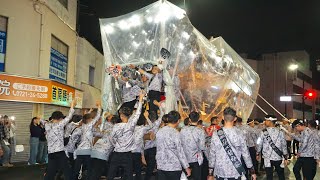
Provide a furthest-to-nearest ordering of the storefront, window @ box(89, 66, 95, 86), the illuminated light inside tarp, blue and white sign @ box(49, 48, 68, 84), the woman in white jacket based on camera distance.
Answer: window @ box(89, 66, 95, 86) → blue and white sign @ box(49, 48, 68, 84) → the storefront → the illuminated light inside tarp → the woman in white jacket

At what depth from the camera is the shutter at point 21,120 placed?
15460 millimetres

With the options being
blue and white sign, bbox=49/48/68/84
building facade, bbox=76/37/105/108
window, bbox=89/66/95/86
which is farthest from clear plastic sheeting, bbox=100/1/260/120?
window, bbox=89/66/95/86

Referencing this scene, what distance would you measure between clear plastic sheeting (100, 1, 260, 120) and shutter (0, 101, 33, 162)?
7.23 meters

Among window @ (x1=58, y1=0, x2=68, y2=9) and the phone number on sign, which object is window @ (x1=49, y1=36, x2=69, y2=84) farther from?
window @ (x1=58, y1=0, x2=68, y2=9)

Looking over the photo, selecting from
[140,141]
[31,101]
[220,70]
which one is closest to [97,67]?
[31,101]

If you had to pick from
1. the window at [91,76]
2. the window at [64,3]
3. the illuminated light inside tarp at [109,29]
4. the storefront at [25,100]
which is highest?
the window at [64,3]

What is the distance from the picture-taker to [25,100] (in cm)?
1561

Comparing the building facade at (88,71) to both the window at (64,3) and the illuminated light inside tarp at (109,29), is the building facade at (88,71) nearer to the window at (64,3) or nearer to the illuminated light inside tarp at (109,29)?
the window at (64,3)

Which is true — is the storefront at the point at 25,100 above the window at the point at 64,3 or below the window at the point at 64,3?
below

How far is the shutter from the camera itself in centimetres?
1546

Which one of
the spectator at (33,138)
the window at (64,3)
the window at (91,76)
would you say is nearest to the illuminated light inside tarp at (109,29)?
the spectator at (33,138)

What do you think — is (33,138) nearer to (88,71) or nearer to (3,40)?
(3,40)

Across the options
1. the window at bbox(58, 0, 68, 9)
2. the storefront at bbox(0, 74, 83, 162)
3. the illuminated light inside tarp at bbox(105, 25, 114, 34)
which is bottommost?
the storefront at bbox(0, 74, 83, 162)

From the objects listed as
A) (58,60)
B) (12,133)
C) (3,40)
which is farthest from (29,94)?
(58,60)
